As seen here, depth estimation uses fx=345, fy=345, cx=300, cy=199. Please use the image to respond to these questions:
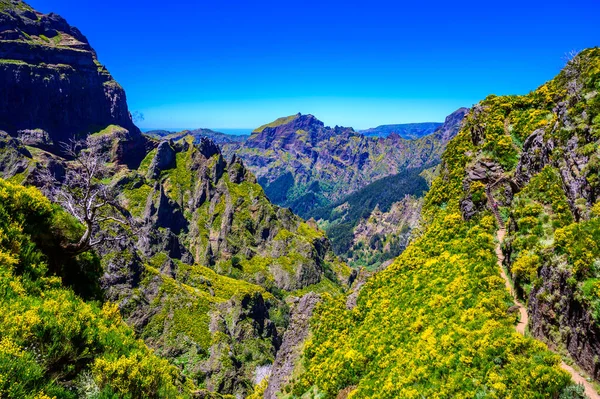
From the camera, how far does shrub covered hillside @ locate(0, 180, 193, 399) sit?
34.9 feet

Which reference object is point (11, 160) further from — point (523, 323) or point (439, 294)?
point (523, 323)

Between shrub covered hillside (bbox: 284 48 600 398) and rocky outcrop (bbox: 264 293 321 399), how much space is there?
2050mm

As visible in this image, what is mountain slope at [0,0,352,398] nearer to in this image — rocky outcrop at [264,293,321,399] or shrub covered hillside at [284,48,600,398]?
rocky outcrop at [264,293,321,399]

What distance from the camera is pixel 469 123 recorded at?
5753cm

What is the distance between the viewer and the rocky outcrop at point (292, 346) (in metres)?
39.8

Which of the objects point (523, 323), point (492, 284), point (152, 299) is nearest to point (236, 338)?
point (152, 299)

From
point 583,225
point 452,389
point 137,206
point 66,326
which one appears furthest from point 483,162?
point 137,206

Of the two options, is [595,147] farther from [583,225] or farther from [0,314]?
[0,314]

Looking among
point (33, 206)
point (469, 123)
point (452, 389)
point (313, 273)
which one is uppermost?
point (469, 123)

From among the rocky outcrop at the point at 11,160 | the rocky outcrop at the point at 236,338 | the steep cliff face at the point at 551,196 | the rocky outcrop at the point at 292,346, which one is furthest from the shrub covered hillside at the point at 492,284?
the rocky outcrop at the point at 11,160

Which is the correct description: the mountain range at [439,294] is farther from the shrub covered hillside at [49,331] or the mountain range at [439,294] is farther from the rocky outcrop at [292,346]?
the rocky outcrop at [292,346]

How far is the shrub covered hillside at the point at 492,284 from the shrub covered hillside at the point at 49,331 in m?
16.9

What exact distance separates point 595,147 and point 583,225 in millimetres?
7865

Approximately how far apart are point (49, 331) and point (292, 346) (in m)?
36.8
